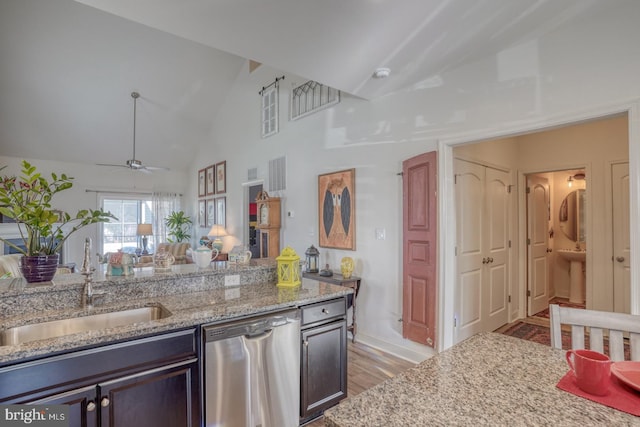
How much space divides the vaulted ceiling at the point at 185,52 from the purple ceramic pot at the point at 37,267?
1480 millimetres

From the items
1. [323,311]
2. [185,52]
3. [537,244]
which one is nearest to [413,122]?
[323,311]

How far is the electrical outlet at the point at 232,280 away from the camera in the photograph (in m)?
2.43

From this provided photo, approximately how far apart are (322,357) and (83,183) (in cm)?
750

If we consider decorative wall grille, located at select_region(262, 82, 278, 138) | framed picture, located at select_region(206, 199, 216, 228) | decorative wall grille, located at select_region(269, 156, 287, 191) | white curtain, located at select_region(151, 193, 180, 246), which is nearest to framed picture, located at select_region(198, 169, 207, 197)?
framed picture, located at select_region(206, 199, 216, 228)

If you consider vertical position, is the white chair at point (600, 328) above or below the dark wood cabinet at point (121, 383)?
above

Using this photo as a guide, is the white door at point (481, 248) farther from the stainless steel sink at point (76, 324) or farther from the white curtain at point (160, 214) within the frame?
the white curtain at point (160, 214)

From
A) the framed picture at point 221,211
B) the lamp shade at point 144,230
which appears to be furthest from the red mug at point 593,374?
the lamp shade at point 144,230

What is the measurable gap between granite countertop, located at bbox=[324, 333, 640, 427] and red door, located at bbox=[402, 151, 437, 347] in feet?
6.37

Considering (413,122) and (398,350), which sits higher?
(413,122)

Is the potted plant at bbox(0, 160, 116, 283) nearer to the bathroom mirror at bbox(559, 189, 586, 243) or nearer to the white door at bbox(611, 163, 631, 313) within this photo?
the white door at bbox(611, 163, 631, 313)

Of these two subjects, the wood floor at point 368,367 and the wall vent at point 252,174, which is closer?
the wood floor at point 368,367

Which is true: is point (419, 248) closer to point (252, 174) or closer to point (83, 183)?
point (252, 174)

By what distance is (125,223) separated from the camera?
798 centimetres

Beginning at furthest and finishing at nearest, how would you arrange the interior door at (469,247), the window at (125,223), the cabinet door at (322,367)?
the window at (125,223)
the interior door at (469,247)
the cabinet door at (322,367)
